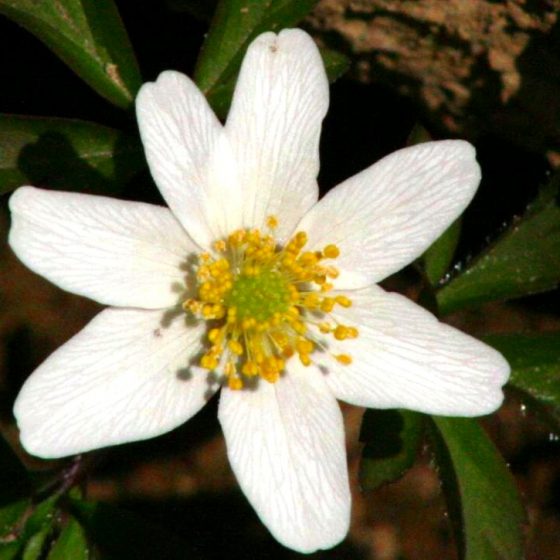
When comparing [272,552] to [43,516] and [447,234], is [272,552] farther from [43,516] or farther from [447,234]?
[447,234]

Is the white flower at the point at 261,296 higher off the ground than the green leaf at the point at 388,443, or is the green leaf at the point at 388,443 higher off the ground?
the white flower at the point at 261,296

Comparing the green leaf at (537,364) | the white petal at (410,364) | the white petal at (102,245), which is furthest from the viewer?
the green leaf at (537,364)

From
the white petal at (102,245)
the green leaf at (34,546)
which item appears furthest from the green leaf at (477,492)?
the green leaf at (34,546)

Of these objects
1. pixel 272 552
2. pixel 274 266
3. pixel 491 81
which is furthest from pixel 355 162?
pixel 272 552

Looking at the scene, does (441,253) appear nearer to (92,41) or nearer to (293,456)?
(293,456)

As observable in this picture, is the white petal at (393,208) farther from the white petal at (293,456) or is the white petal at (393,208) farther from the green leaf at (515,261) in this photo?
the green leaf at (515,261)

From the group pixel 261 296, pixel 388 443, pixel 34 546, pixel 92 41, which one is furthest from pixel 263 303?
pixel 34 546
